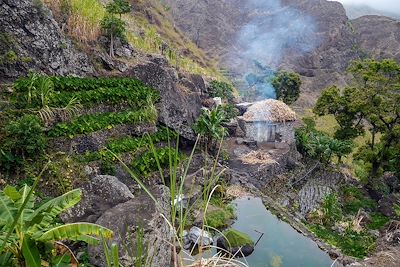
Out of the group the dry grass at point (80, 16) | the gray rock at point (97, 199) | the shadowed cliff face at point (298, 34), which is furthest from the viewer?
the shadowed cliff face at point (298, 34)

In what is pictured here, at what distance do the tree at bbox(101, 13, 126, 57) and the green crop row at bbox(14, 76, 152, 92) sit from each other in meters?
1.64

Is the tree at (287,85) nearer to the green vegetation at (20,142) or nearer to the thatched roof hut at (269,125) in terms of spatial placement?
the thatched roof hut at (269,125)

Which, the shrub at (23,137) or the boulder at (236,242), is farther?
the boulder at (236,242)

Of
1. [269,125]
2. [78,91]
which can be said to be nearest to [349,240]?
[78,91]

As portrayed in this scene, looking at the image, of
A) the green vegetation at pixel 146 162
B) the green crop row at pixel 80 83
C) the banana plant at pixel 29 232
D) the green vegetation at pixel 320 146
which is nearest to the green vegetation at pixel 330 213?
the green vegetation at pixel 146 162

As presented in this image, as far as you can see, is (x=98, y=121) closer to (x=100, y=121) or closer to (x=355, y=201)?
(x=100, y=121)

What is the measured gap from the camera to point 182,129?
534 inches

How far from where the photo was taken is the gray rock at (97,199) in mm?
5477

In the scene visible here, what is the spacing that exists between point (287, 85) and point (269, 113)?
14453 mm

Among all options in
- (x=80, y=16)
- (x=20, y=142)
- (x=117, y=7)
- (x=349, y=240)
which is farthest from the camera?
(x=117, y=7)

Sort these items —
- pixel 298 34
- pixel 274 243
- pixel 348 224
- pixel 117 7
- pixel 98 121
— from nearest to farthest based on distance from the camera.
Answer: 1. pixel 274 243
2. pixel 98 121
3. pixel 348 224
4. pixel 117 7
5. pixel 298 34

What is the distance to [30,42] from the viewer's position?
9859 mm

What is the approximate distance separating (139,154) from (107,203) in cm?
402

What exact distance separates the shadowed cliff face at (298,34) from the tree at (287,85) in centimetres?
2330
